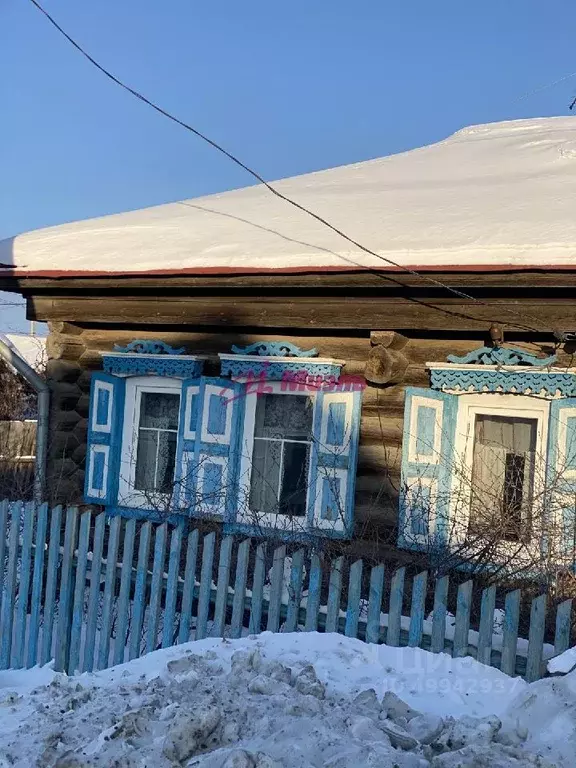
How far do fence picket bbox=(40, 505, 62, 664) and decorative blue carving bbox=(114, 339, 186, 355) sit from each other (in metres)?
2.47

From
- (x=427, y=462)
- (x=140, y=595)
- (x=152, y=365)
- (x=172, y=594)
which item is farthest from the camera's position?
(x=152, y=365)

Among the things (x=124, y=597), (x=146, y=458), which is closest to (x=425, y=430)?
(x=124, y=597)

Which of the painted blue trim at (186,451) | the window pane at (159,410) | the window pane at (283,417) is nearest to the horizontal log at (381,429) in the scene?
the window pane at (283,417)

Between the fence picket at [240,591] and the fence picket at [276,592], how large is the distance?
7.1 inches

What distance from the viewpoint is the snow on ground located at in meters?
2.99

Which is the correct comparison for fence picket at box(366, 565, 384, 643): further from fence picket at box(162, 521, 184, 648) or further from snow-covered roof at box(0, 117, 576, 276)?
snow-covered roof at box(0, 117, 576, 276)

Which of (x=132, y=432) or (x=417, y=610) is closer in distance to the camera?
(x=417, y=610)

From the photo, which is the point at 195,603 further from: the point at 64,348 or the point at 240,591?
the point at 64,348

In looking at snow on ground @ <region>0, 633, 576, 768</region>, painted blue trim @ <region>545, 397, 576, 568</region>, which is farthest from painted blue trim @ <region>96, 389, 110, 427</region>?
painted blue trim @ <region>545, 397, 576, 568</region>

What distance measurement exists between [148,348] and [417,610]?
4.29 metres

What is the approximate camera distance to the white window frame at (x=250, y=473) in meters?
6.75

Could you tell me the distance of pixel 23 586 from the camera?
539 centimetres

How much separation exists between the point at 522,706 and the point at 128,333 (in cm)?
535

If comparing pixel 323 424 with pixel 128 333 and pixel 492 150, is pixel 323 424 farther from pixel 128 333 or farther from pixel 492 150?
pixel 492 150
